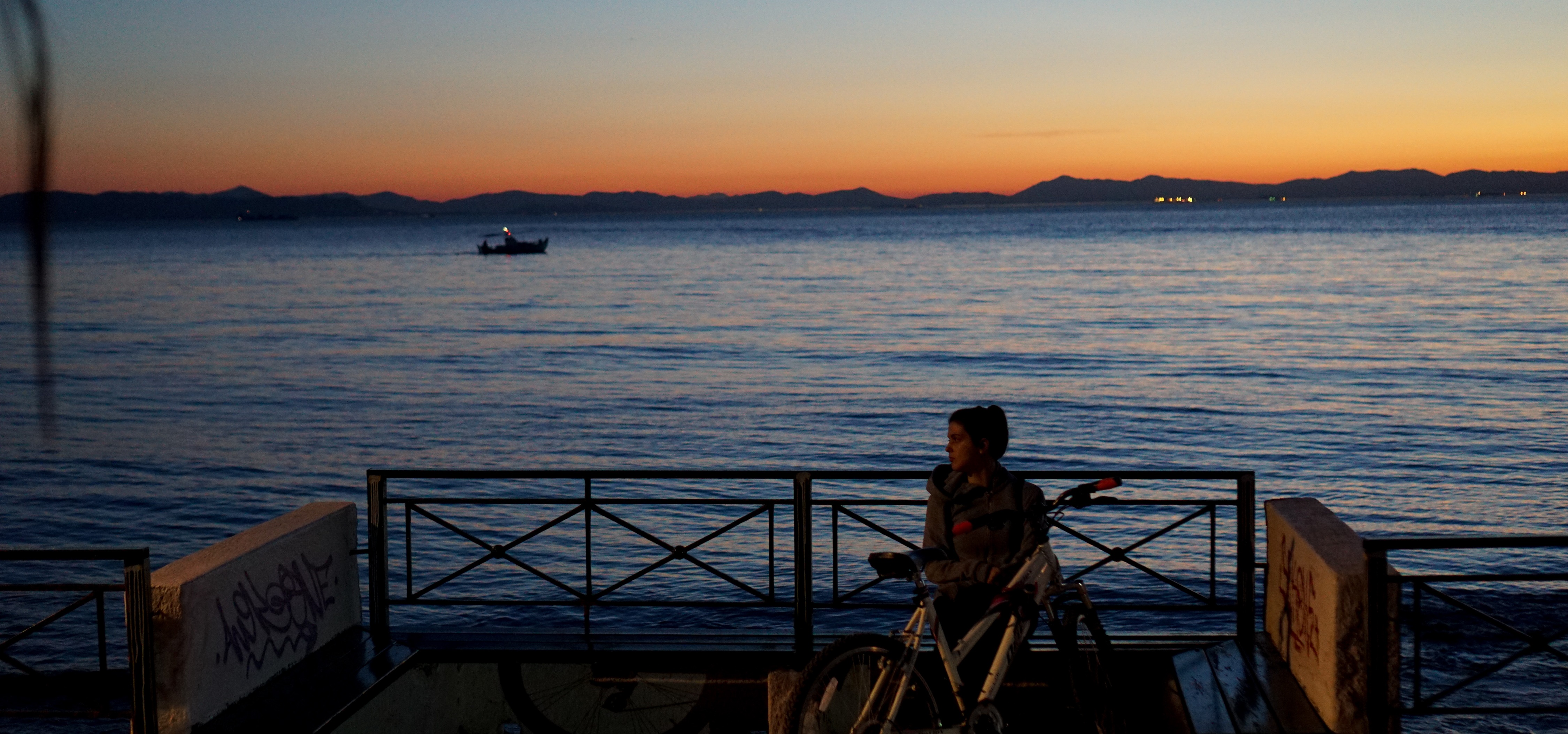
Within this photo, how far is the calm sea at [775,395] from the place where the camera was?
21.7 meters

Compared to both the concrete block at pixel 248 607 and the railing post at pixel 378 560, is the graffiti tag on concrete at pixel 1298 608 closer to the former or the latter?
the railing post at pixel 378 560

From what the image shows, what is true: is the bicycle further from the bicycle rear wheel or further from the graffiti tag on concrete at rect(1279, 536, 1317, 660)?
the graffiti tag on concrete at rect(1279, 536, 1317, 660)

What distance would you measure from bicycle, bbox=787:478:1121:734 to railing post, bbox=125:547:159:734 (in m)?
3.00

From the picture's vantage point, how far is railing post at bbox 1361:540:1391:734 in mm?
5965

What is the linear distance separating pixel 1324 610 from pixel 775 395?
28.8m

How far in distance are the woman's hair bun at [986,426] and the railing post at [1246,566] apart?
84.7 inches

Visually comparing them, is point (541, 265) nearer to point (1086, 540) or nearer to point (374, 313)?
point (374, 313)

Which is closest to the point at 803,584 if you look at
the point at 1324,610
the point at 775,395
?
the point at 1324,610

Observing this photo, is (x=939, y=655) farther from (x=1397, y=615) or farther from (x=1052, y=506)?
(x=1397, y=615)

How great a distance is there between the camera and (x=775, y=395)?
34938 millimetres

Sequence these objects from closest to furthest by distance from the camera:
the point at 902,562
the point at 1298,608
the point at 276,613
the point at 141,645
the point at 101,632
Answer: the point at 902,562, the point at 141,645, the point at 101,632, the point at 1298,608, the point at 276,613

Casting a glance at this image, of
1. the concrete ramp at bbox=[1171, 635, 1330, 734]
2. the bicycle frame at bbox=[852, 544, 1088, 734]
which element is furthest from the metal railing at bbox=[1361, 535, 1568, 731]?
the bicycle frame at bbox=[852, 544, 1088, 734]

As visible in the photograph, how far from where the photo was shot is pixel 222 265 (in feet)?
371

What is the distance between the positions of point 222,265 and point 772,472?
381 feet
